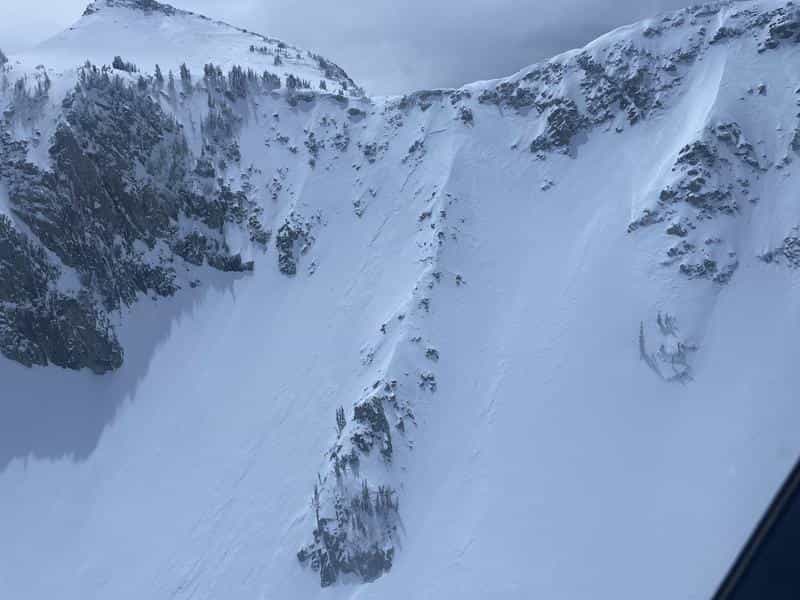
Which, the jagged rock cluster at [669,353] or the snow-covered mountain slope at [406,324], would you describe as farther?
the jagged rock cluster at [669,353]

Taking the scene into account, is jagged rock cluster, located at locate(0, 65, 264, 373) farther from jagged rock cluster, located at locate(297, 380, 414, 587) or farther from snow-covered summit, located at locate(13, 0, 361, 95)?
jagged rock cluster, located at locate(297, 380, 414, 587)

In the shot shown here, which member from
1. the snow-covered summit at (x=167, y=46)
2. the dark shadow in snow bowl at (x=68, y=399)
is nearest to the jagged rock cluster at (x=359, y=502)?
the dark shadow in snow bowl at (x=68, y=399)

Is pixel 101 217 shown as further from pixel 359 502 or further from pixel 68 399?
pixel 359 502

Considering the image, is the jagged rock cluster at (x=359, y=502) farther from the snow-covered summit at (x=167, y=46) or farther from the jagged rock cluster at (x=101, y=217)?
the snow-covered summit at (x=167, y=46)

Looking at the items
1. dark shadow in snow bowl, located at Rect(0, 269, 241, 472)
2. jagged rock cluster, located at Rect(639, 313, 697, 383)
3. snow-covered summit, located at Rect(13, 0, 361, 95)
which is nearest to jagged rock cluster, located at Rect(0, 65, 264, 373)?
dark shadow in snow bowl, located at Rect(0, 269, 241, 472)

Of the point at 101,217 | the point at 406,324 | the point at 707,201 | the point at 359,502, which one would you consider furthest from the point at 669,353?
the point at 101,217

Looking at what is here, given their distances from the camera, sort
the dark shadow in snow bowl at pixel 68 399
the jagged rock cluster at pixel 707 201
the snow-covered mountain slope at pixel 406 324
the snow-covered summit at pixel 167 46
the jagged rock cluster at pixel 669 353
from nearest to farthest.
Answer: the snow-covered mountain slope at pixel 406 324
the jagged rock cluster at pixel 669 353
the jagged rock cluster at pixel 707 201
the dark shadow in snow bowl at pixel 68 399
the snow-covered summit at pixel 167 46

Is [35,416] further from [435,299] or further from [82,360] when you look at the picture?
[435,299]

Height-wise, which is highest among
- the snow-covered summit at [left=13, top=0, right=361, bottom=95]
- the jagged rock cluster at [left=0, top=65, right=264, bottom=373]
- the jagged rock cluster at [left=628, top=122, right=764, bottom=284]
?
the snow-covered summit at [left=13, top=0, right=361, bottom=95]

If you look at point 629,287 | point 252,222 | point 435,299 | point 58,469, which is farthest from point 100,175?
point 629,287

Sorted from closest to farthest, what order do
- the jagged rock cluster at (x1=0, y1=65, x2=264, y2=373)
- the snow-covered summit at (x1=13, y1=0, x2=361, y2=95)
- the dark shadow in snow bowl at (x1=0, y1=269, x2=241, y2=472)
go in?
1. the dark shadow in snow bowl at (x1=0, y1=269, x2=241, y2=472)
2. the jagged rock cluster at (x1=0, y1=65, x2=264, y2=373)
3. the snow-covered summit at (x1=13, y1=0, x2=361, y2=95)
